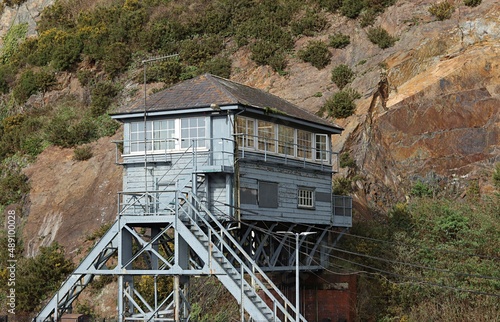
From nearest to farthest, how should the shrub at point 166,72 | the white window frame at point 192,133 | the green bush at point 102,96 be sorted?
the white window frame at point 192,133 < the green bush at point 102,96 < the shrub at point 166,72

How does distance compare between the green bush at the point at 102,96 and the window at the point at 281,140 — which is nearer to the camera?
the window at the point at 281,140

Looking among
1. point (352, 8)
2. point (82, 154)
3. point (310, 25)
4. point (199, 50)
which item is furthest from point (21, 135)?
point (352, 8)

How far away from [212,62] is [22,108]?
14060mm

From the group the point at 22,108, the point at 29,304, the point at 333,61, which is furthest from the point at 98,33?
the point at 29,304

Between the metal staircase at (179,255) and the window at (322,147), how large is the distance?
7175mm

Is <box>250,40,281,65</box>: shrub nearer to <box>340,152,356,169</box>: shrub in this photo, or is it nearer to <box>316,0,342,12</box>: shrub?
<box>316,0,342,12</box>: shrub

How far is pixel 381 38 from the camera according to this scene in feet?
174

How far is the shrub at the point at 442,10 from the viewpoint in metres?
51.6

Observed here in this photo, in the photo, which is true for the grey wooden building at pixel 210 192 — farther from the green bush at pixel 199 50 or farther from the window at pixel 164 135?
the green bush at pixel 199 50

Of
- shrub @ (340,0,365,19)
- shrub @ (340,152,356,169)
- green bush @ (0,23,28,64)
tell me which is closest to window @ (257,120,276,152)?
shrub @ (340,152,356,169)

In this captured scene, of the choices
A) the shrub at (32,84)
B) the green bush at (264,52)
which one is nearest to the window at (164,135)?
the green bush at (264,52)

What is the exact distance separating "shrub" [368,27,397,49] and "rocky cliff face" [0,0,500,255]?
1004mm

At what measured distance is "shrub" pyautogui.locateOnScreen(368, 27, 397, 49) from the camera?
5259 centimetres

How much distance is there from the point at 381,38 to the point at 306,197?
22678 millimetres
